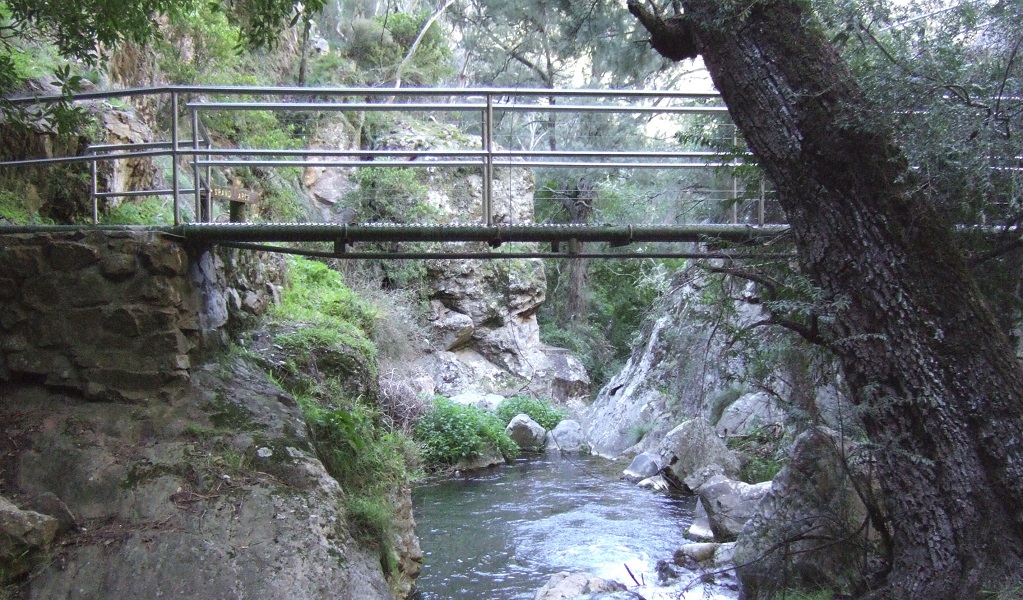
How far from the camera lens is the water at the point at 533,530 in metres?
6.63

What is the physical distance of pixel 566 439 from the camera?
1416 cm

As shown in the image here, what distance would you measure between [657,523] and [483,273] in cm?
1052

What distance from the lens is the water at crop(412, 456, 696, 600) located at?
6.63 m

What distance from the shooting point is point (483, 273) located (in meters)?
18.2

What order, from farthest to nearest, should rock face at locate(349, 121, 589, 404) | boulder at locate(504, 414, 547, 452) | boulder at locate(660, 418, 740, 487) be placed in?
rock face at locate(349, 121, 589, 404)
boulder at locate(504, 414, 547, 452)
boulder at locate(660, 418, 740, 487)

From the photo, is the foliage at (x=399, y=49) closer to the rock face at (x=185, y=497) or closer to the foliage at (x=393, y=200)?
the foliage at (x=393, y=200)

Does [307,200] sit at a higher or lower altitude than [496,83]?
lower

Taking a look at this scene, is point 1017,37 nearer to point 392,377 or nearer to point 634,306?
point 392,377

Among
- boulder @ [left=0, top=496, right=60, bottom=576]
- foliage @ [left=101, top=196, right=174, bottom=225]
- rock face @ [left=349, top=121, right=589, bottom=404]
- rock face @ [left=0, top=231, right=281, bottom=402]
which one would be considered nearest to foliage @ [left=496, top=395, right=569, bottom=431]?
rock face @ [left=349, top=121, right=589, bottom=404]

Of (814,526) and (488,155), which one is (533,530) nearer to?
(814,526)

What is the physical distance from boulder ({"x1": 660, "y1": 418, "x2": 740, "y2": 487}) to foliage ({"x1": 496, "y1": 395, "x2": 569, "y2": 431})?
194 inches

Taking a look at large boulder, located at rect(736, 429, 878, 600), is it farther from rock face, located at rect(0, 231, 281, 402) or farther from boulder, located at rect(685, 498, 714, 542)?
rock face, located at rect(0, 231, 281, 402)

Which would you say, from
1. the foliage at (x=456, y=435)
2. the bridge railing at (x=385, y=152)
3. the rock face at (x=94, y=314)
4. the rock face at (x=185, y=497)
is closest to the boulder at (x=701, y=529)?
the bridge railing at (x=385, y=152)

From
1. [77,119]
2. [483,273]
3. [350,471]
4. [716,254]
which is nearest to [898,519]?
[716,254]
